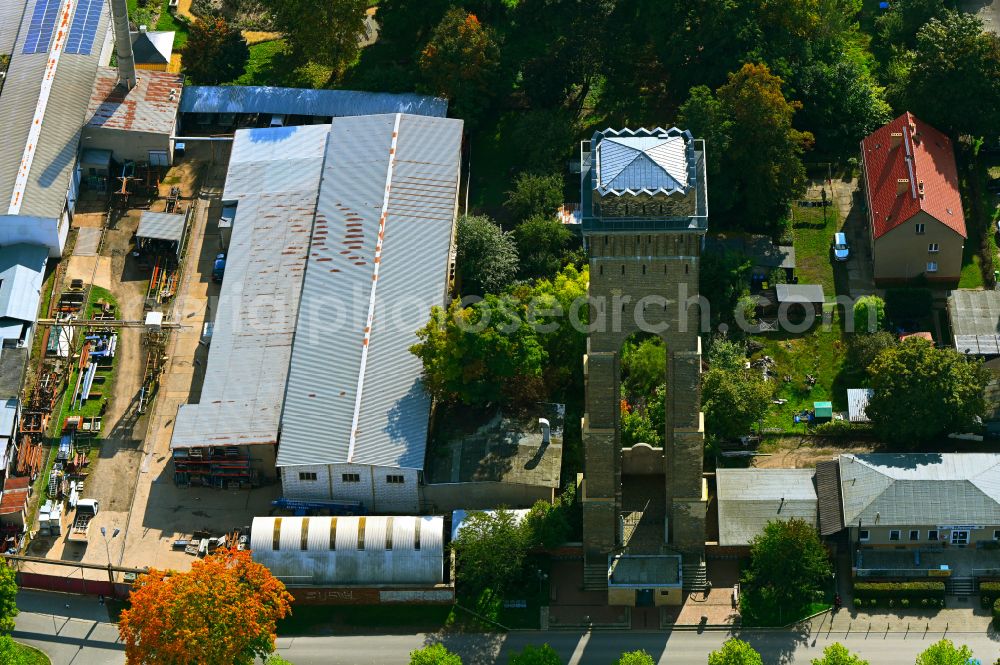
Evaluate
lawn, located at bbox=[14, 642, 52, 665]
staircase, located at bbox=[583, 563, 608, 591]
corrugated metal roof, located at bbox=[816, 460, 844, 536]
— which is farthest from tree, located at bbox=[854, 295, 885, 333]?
lawn, located at bbox=[14, 642, 52, 665]

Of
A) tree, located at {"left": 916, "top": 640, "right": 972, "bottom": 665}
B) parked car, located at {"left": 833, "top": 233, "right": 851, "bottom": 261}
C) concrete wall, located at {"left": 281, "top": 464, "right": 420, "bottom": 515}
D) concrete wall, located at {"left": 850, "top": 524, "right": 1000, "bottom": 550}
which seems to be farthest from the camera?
parked car, located at {"left": 833, "top": 233, "right": 851, "bottom": 261}

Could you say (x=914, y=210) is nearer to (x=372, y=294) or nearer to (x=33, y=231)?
(x=372, y=294)

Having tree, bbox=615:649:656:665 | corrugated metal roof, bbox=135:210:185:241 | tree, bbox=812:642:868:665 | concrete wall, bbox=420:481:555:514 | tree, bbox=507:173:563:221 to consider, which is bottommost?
tree, bbox=615:649:656:665

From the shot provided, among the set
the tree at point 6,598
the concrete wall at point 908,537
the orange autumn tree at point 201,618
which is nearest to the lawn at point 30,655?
the tree at point 6,598

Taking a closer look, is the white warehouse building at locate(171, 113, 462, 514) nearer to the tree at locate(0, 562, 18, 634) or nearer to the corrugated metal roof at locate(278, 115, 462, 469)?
the corrugated metal roof at locate(278, 115, 462, 469)

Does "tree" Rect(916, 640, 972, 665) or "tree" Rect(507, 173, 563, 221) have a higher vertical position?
"tree" Rect(507, 173, 563, 221)

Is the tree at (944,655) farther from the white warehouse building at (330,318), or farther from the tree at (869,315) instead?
the white warehouse building at (330,318)
